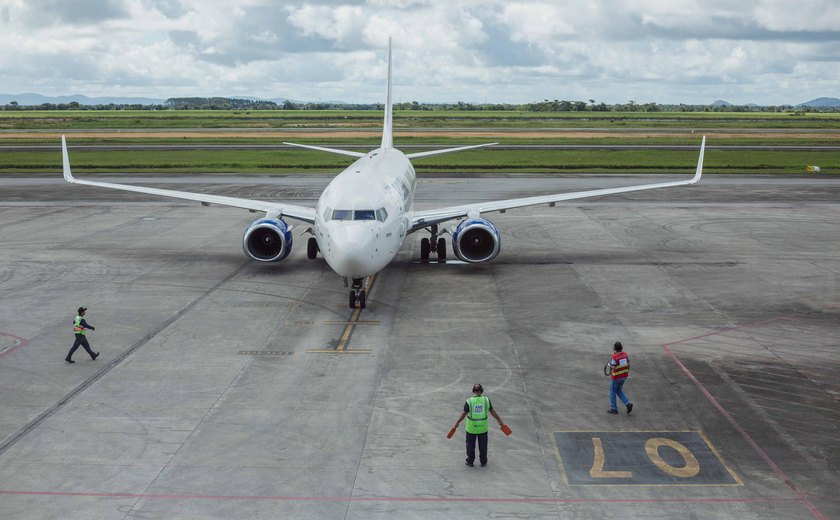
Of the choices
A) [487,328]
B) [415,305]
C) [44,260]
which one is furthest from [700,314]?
[44,260]

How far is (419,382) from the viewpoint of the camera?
19.8 m

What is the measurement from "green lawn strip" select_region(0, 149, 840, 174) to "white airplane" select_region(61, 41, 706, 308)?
119 ft

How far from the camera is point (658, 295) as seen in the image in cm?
2877

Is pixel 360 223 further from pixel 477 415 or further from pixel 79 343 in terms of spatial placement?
pixel 477 415

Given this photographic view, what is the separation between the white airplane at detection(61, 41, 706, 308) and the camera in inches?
1004

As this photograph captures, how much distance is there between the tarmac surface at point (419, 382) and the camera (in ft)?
46.4

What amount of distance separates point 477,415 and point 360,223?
475 inches

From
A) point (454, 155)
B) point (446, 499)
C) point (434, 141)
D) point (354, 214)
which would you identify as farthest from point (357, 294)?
A: point (434, 141)

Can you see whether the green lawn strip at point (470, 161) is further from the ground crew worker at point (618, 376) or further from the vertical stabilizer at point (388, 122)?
the ground crew worker at point (618, 376)

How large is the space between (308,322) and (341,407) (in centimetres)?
765

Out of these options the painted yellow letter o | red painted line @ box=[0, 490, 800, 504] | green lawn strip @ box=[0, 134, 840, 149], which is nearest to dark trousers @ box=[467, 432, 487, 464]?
red painted line @ box=[0, 490, 800, 504]

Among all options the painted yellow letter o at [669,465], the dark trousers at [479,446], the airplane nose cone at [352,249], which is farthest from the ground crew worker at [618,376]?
the airplane nose cone at [352,249]

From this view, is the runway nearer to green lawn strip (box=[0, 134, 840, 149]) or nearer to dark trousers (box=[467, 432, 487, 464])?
green lawn strip (box=[0, 134, 840, 149])

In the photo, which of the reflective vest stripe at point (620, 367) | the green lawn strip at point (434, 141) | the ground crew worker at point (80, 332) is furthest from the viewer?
the green lawn strip at point (434, 141)
